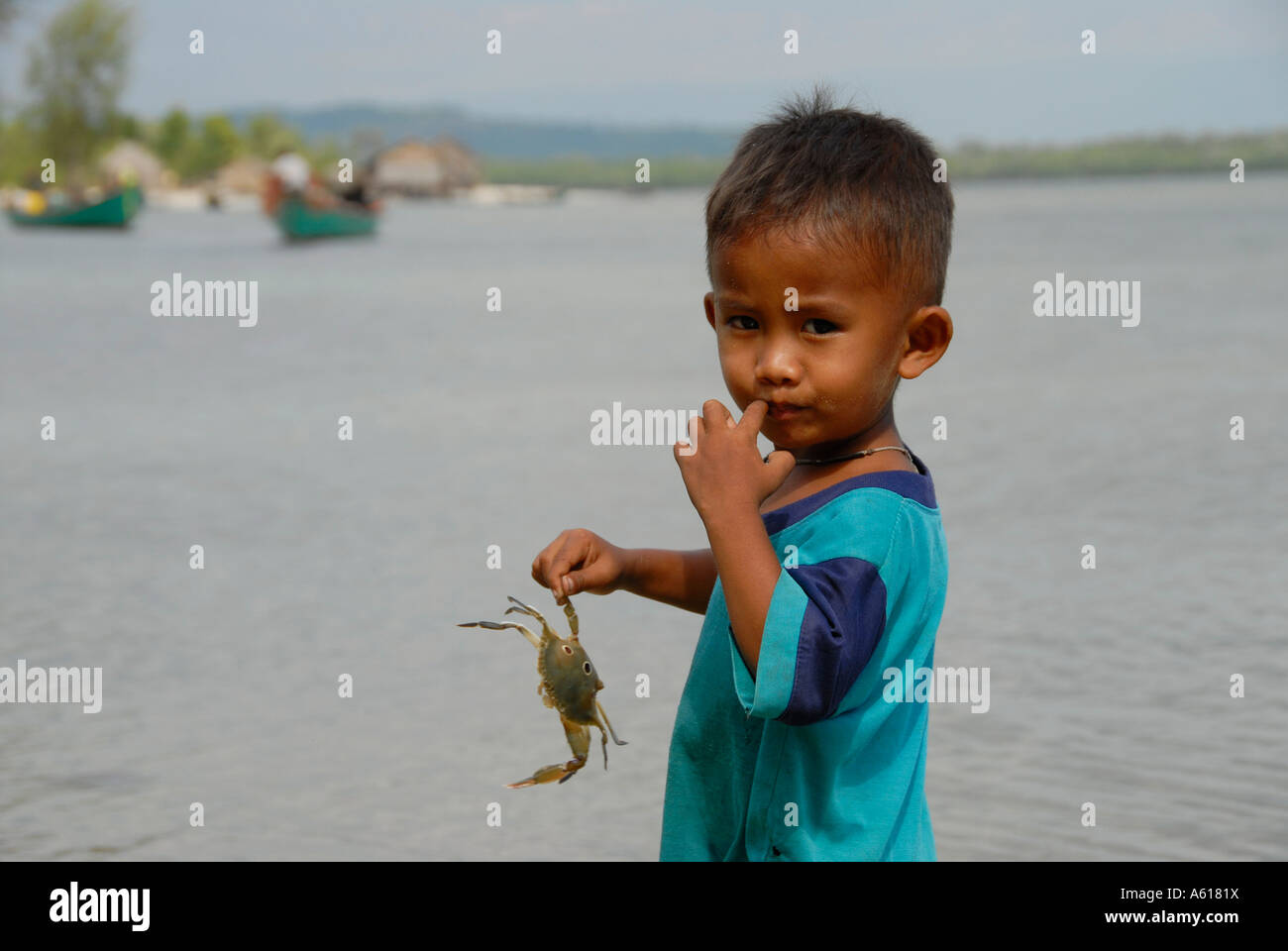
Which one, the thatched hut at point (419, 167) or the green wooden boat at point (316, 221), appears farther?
the thatched hut at point (419, 167)

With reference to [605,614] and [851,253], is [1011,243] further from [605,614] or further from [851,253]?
[851,253]

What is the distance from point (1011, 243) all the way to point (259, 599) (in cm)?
2790

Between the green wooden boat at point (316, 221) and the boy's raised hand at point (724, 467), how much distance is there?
40647 millimetres

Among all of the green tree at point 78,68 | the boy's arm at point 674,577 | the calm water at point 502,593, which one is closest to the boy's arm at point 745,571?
the boy's arm at point 674,577

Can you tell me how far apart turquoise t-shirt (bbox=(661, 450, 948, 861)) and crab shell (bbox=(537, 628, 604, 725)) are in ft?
0.36

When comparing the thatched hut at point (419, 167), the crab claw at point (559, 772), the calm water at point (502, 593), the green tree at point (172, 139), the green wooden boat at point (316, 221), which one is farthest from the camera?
the thatched hut at point (419, 167)

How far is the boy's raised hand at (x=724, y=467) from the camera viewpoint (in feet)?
5.80

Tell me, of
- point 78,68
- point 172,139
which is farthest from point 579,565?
point 172,139

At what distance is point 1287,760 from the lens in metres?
4.15

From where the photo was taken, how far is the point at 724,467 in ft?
5.83

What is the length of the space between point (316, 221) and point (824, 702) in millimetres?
41918

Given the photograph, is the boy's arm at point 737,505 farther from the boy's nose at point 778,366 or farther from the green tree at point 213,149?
the green tree at point 213,149

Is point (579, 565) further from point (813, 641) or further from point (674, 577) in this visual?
point (813, 641)

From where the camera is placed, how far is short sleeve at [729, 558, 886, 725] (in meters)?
1.71
